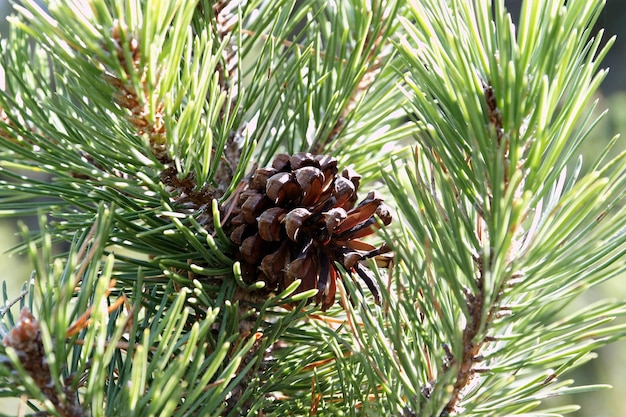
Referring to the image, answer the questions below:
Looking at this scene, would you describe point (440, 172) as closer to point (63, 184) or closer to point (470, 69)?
point (470, 69)

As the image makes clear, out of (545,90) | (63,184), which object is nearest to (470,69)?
(545,90)

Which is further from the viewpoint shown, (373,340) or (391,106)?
(391,106)

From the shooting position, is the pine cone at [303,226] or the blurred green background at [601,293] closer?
the pine cone at [303,226]

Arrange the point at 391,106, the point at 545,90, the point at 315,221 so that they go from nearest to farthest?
the point at 545,90 → the point at 315,221 → the point at 391,106

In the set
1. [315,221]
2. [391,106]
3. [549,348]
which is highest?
[391,106]

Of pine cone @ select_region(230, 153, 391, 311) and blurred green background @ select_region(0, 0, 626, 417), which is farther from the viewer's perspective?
blurred green background @ select_region(0, 0, 626, 417)

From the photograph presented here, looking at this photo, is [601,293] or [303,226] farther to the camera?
[601,293]

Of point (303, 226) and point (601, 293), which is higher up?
point (601, 293)

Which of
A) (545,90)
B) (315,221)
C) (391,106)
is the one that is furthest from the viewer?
(391,106)
